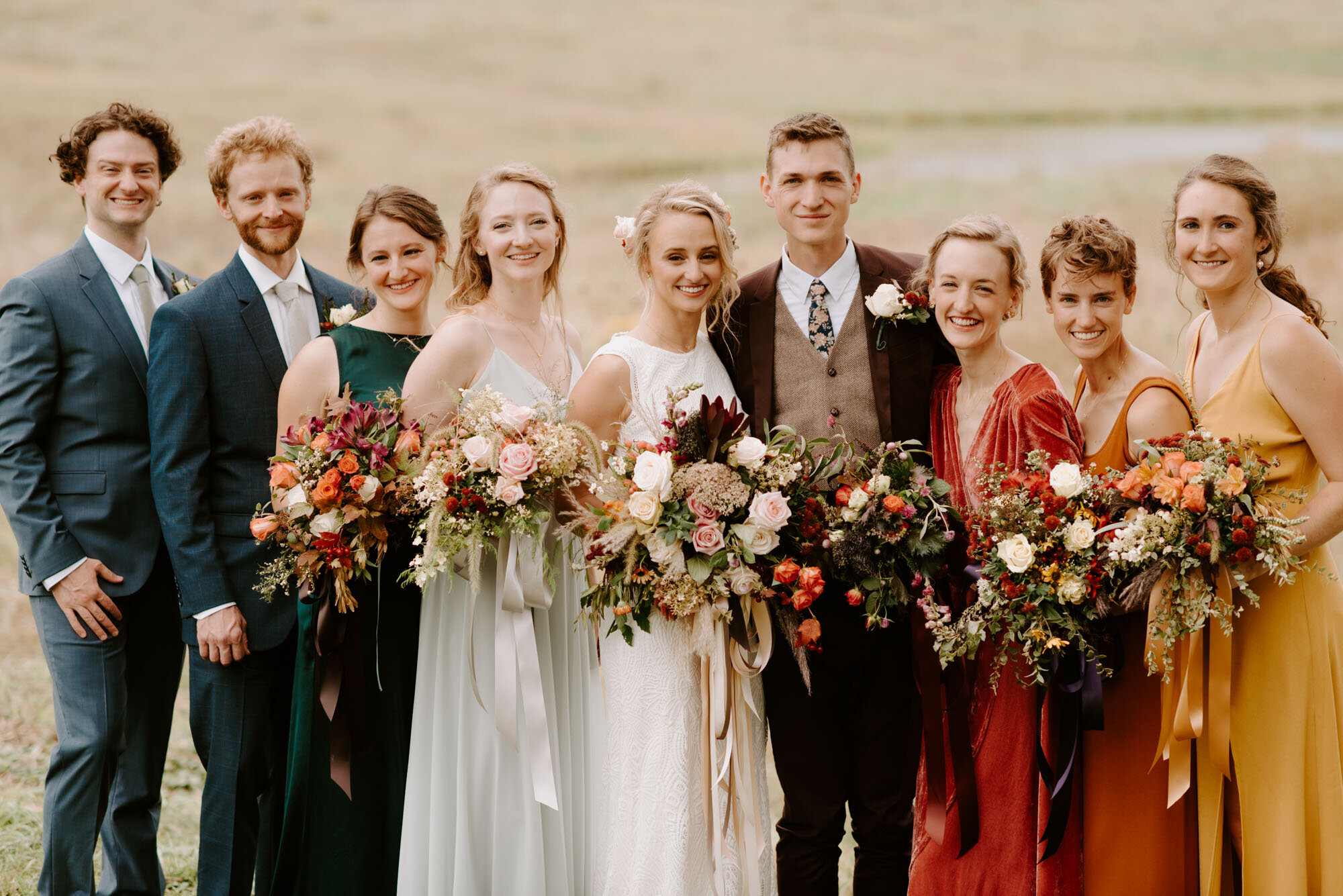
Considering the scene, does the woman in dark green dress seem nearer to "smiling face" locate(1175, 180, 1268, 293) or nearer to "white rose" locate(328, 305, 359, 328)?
"white rose" locate(328, 305, 359, 328)

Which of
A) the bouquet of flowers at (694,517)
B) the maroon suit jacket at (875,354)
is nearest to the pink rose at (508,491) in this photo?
the bouquet of flowers at (694,517)

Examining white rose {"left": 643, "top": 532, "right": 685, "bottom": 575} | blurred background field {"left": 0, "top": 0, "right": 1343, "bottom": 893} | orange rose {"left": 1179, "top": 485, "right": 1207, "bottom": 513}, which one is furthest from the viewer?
blurred background field {"left": 0, "top": 0, "right": 1343, "bottom": 893}

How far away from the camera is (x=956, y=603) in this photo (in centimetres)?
435

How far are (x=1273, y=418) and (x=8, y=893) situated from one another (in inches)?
227

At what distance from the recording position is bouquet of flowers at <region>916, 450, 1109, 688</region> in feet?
13.3

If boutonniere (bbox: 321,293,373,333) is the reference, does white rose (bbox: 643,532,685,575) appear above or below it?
below

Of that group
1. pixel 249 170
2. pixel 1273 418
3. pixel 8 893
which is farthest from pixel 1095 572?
pixel 8 893

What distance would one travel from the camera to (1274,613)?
4.34m

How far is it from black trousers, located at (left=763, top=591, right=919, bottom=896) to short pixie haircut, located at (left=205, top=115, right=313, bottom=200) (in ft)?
9.76

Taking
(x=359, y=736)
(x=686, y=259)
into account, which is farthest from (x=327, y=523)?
(x=686, y=259)

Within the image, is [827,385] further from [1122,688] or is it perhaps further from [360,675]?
[360,675]

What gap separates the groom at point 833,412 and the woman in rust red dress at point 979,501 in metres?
→ 0.18

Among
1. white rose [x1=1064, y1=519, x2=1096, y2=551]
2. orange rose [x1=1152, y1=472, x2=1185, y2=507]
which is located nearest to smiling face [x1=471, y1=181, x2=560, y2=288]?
white rose [x1=1064, y1=519, x2=1096, y2=551]

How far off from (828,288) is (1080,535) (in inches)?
56.2
